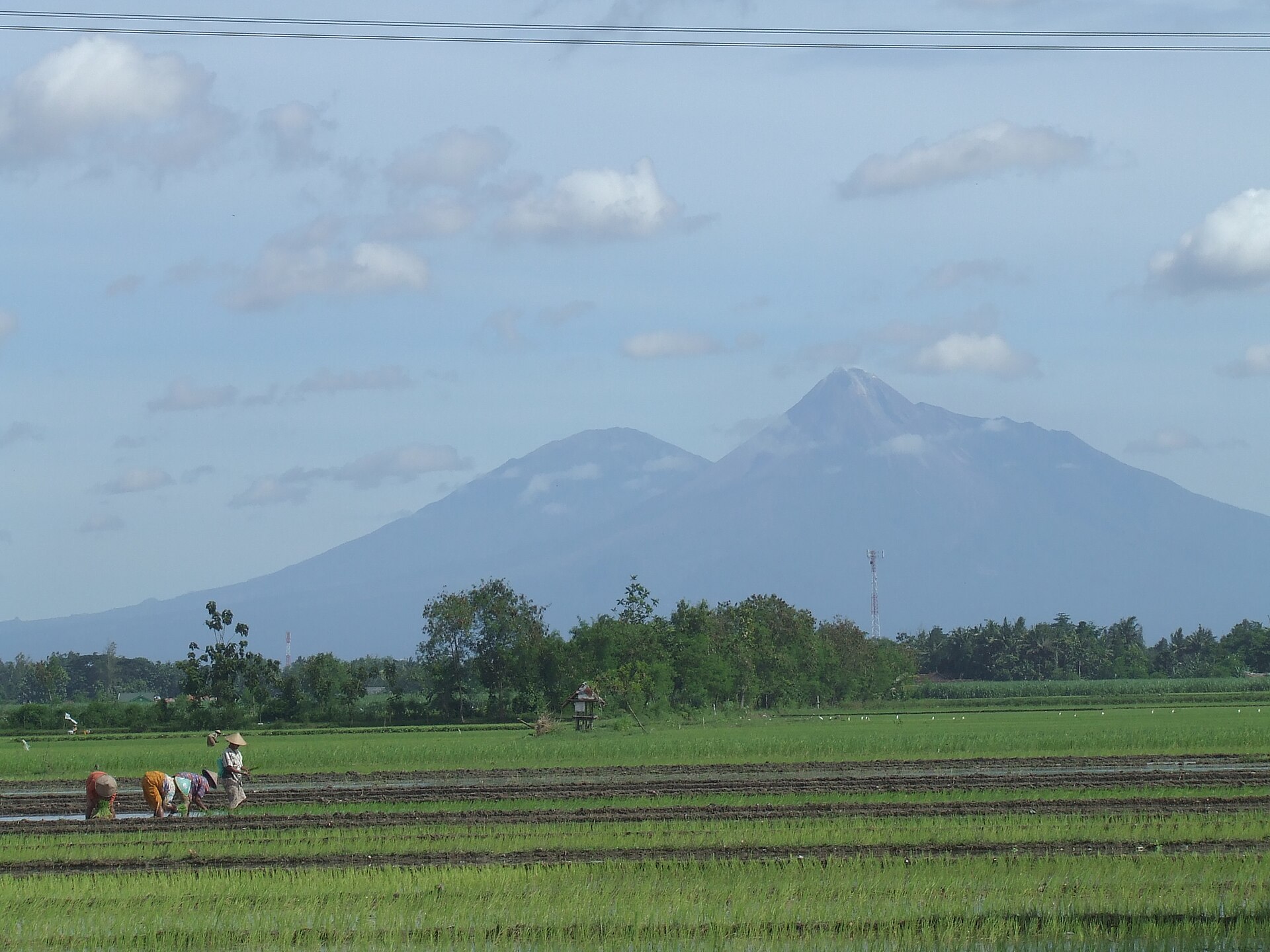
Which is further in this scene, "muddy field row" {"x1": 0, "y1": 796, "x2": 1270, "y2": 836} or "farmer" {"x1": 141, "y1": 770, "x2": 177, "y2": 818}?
"farmer" {"x1": 141, "y1": 770, "x2": 177, "y2": 818}

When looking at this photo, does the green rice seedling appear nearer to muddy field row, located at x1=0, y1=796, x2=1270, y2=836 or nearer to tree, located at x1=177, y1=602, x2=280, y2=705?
muddy field row, located at x1=0, y1=796, x2=1270, y2=836

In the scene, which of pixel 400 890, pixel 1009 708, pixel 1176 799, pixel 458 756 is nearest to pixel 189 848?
pixel 400 890

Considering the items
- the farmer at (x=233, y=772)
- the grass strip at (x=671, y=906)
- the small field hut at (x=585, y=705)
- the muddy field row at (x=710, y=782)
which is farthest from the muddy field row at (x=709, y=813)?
the small field hut at (x=585, y=705)

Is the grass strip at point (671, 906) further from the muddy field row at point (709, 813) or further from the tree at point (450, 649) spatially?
the tree at point (450, 649)

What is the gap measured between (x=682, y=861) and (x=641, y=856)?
30.1 inches

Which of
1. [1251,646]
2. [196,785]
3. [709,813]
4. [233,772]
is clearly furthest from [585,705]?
[1251,646]

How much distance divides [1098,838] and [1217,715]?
1862 inches

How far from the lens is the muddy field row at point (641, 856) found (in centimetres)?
1789

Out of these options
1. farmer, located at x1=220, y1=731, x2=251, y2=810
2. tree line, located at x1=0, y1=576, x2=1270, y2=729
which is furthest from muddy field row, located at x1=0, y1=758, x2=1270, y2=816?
tree line, located at x1=0, y1=576, x2=1270, y2=729

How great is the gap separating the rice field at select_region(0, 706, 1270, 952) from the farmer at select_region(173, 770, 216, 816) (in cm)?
46

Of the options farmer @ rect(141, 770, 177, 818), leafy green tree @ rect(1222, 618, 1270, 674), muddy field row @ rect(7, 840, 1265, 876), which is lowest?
muddy field row @ rect(7, 840, 1265, 876)

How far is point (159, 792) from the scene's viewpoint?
23.9m

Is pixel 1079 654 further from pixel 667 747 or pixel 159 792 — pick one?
pixel 159 792

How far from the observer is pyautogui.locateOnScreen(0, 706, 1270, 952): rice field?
47.3 feet
